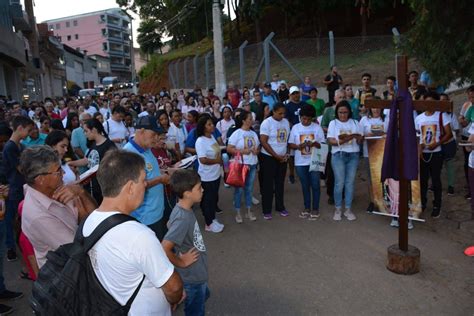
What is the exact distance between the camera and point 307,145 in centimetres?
671

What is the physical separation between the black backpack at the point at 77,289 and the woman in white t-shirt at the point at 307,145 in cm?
505

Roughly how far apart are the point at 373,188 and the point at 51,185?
5135 millimetres

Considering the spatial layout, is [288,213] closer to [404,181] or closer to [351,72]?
[404,181]

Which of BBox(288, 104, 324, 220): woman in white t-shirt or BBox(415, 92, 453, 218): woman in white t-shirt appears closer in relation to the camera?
BBox(415, 92, 453, 218): woman in white t-shirt

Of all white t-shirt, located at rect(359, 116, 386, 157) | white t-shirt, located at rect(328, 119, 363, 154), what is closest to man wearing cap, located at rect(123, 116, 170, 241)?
white t-shirt, located at rect(328, 119, 363, 154)

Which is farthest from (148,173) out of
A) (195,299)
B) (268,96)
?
(268,96)

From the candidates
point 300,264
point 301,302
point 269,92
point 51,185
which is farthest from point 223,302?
point 269,92

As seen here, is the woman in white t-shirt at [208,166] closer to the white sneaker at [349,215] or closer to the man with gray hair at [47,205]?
the white sneaker at [349,215]

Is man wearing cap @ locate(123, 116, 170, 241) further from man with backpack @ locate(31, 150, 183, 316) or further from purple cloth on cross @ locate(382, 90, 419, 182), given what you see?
purple cloth on cross @ locate(382, 90, 419, 182)

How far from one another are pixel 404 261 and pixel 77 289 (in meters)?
3.95

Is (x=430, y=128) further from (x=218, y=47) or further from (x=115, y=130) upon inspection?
(x=218, y=47)

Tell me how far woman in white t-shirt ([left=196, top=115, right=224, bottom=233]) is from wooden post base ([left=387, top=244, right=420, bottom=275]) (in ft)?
8.58

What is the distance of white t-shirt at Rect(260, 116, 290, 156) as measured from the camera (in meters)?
6.85

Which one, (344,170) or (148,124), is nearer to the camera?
(148,124)
